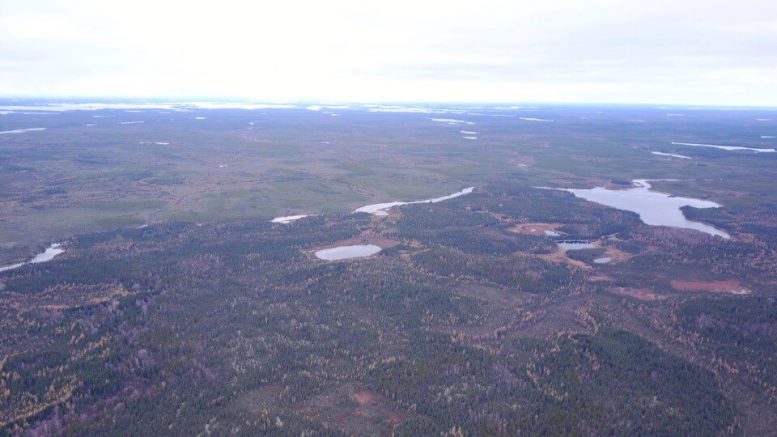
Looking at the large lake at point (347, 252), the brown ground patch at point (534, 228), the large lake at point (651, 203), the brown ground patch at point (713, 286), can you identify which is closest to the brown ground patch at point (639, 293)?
the brown ground patch at point (713, 286)

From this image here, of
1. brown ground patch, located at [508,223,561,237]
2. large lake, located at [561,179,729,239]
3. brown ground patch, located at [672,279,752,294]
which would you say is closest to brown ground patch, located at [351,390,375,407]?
brown ground patch, located at [672,279,752,294]

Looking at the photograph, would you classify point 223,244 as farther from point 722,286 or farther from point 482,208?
point 722,286

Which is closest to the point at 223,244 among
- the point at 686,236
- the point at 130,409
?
the point at 130,409

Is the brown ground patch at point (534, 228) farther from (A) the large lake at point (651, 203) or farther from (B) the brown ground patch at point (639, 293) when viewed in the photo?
(B) the brown ground patch at point (639, 293)

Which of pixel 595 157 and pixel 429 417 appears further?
pixel 595 157

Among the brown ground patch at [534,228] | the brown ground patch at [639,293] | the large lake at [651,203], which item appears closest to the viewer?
the brown ground patch at [639,293]

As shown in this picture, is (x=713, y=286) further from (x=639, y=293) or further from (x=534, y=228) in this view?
(x=534, y=228)

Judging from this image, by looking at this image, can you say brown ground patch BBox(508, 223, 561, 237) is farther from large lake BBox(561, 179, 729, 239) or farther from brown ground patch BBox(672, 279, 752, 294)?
brown ground patch BBox(672, 279, 752, 294)
